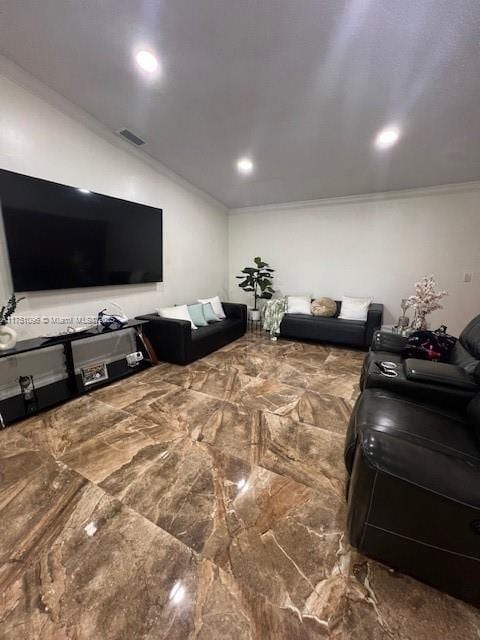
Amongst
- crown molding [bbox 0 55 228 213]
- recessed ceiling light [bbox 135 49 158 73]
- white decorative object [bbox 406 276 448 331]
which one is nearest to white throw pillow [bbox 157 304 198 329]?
crown molding [bbox 0 55 228 213]

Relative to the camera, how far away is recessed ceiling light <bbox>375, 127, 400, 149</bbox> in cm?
247

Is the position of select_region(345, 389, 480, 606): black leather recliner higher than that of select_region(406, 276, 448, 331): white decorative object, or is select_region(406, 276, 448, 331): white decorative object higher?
select_region(406, 276, 448, 331): white decorative object

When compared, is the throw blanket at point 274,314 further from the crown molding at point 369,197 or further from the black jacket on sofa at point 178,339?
the crown molding at point 369,197

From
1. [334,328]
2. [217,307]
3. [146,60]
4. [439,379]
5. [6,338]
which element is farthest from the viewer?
[217,307]

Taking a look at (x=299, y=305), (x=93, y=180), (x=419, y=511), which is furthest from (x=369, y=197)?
(x=419, y=511)

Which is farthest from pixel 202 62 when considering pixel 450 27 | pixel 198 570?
pixel 198 570

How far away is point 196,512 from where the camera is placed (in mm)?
1285

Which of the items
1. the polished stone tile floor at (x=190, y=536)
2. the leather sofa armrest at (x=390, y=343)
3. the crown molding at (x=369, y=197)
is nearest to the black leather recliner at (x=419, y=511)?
the polished stone tile floor at (x=190, y=536)

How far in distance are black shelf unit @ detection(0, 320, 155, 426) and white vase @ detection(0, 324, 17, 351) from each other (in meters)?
0.05

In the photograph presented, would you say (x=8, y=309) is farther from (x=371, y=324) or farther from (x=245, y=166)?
(x=371, y=324)

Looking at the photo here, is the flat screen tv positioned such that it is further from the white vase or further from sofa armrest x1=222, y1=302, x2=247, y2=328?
sofa armrest x1=222, y1=302, x2=247, y2=328

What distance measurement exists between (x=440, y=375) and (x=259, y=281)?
366cm

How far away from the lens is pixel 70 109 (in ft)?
7.82

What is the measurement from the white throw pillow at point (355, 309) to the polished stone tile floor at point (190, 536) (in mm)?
2470
